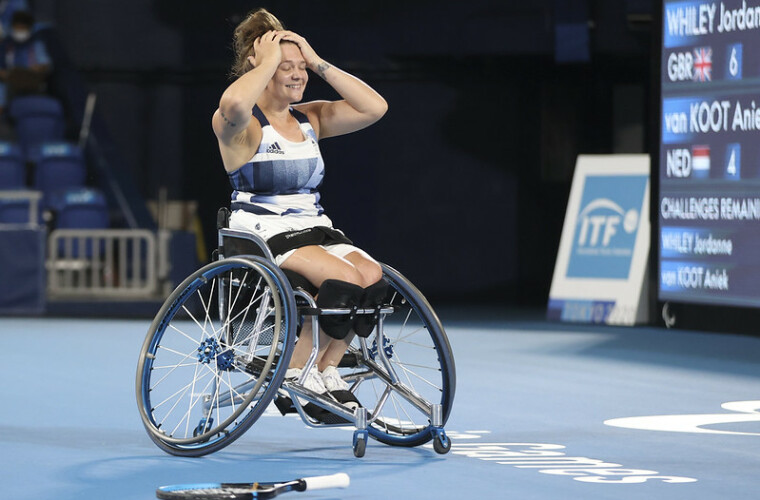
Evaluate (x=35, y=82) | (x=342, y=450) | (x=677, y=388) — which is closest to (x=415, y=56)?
(x=35, y=82)

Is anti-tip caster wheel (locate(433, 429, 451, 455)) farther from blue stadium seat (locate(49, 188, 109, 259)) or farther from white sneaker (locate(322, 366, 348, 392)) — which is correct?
blue stadium seat (locate(49, 188, 109, 259))

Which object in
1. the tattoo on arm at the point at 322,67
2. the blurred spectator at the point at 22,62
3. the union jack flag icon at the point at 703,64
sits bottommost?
the tattoo on arm at the point at 322,67

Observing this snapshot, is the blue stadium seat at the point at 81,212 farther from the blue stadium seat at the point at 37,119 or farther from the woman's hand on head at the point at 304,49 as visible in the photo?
the woman's hand on head at the point at 304,49

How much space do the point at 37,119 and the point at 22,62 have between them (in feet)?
2.70

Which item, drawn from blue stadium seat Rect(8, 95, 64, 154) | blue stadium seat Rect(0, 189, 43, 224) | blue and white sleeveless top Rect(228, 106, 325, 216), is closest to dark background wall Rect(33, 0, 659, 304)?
blue stadium seat Rect(8, 95, 64, 154)

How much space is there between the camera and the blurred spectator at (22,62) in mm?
16422

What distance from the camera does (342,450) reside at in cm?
540

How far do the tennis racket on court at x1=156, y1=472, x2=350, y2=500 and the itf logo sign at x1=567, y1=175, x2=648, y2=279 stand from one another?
8.39 m

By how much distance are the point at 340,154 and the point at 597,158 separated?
4172mm

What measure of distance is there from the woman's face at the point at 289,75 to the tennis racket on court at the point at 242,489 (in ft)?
5.53

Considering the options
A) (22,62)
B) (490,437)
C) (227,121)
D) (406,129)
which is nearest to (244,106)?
(227,121)

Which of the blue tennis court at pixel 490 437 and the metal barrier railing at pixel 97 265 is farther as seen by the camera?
the metal barrier railing at pixel 97 265

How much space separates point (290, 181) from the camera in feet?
17.3

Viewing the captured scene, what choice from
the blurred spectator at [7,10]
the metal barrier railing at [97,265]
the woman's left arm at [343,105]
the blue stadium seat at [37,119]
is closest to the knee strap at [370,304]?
the woman's left arm at [343,105]
